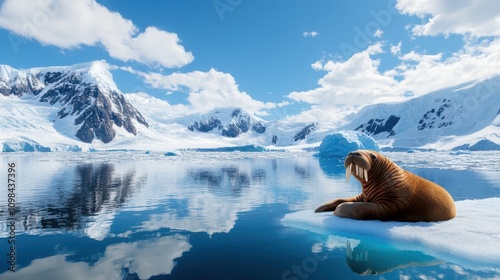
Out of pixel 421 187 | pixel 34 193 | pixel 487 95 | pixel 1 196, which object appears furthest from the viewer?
pixel 487 95

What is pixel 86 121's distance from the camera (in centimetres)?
16100

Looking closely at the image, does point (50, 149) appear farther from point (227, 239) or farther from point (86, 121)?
point (227, 239)

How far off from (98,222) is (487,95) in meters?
168

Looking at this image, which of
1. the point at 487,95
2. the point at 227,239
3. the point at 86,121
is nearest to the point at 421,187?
the point at 227,239

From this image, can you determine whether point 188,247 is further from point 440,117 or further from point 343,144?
point 440,117

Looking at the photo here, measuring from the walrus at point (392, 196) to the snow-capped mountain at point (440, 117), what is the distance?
117658 millimetres

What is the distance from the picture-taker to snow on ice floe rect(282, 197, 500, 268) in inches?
200

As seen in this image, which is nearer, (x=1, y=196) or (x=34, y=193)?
(x=1, y=196)

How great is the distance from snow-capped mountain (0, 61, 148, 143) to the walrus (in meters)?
160

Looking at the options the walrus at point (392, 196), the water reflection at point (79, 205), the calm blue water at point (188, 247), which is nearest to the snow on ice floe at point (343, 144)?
the water reflection at point (79, 205)

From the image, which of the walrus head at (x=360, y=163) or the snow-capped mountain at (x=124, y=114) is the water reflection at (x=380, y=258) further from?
the snow-capped mountain at (x=124, y=114)

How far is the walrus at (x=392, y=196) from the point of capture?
6.90 meters

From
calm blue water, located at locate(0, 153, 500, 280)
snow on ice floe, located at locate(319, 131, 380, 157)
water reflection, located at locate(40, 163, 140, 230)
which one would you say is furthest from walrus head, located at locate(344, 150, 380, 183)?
snow on ice floe, located at locate(319, 131, 380, 157)

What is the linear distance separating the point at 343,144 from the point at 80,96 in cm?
15268
